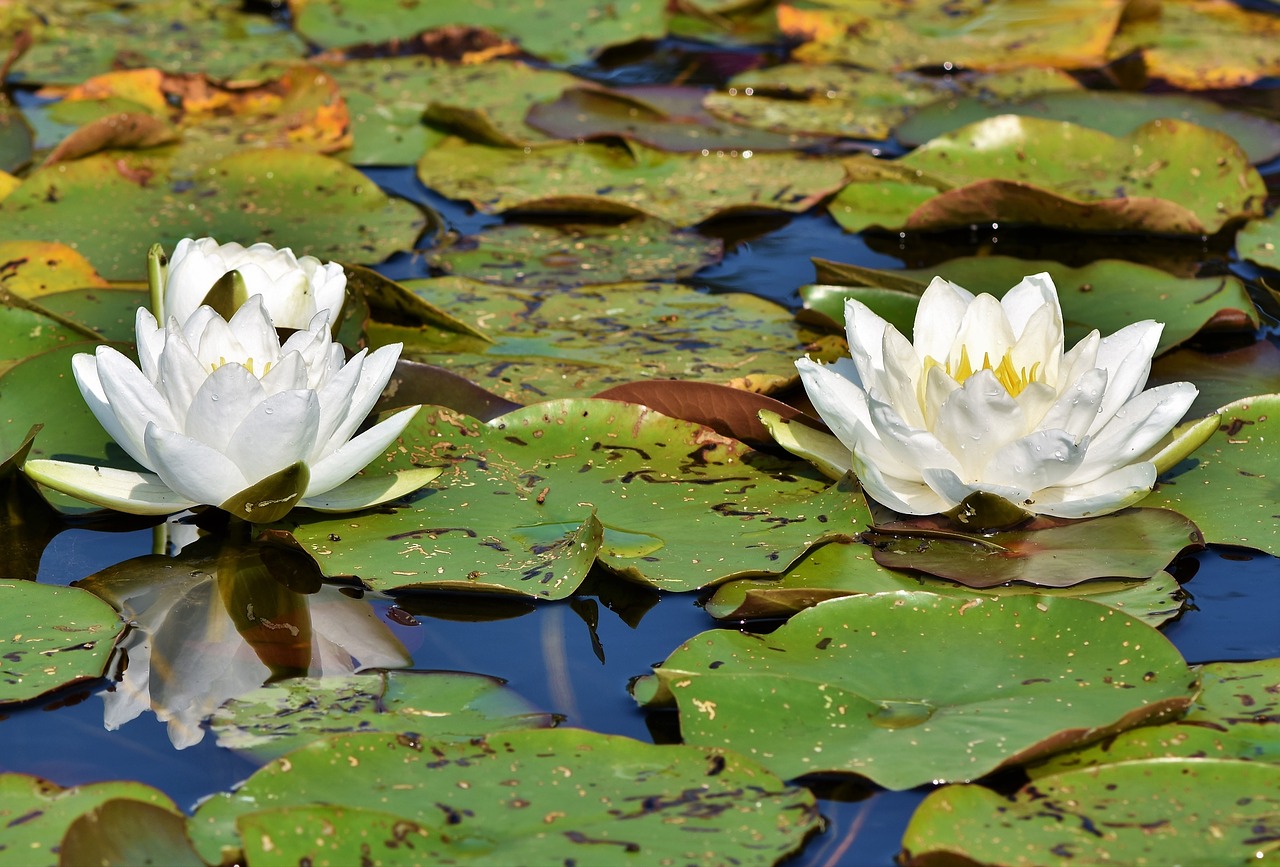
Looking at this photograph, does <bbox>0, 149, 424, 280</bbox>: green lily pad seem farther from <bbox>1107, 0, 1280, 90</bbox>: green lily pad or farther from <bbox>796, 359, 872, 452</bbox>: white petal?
<bbox>1107, 0, 1280, 90</bbox>: green lily pad

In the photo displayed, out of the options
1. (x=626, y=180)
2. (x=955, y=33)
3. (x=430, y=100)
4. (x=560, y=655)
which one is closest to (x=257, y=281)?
(x=560, y=655)

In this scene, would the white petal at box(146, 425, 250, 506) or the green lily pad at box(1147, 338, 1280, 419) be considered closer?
the white petal at box(146, 425, 250, 506)

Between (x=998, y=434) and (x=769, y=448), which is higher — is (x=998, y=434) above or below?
above

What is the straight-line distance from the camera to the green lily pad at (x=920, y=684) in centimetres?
193

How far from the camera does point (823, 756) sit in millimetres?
1932

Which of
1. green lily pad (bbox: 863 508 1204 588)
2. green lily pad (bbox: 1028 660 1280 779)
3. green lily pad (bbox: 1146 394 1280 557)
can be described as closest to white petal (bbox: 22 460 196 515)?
green lily pad (bbox: 863 508 1204 588)

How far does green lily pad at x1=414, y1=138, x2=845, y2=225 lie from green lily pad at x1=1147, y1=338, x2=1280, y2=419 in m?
1.45

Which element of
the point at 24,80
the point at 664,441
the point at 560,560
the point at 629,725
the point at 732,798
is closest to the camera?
the point at 732,798

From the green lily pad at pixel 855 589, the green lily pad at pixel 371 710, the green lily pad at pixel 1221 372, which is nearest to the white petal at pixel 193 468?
the green lily pad at pixel 371 710

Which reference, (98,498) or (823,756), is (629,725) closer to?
(823,756)

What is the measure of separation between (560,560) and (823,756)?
660mm

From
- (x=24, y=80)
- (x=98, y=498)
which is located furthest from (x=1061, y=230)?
(x=24, y=80)

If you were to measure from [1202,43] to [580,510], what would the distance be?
457cm

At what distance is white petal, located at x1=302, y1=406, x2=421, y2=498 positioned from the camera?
8.09ft
